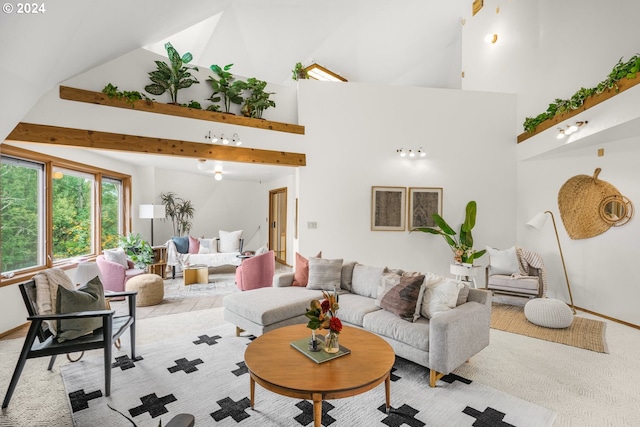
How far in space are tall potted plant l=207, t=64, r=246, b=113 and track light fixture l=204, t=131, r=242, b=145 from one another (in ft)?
1.51

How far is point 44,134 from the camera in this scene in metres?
3.81

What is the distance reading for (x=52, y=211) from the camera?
15.1 feet

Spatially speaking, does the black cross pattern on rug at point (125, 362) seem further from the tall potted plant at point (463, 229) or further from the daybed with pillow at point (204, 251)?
the tall potted plant at point (463, 229)

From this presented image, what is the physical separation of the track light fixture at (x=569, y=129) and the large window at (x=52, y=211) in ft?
24.2

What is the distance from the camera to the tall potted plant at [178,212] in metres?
7.95

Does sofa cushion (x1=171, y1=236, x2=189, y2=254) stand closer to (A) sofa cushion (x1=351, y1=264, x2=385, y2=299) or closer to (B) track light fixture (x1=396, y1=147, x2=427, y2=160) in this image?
(A) sofa cushion (x1=351, y1=264, x2=385, y2=299)

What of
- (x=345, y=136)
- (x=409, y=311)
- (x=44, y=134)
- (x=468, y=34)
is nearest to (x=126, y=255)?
(x=44, y=134)

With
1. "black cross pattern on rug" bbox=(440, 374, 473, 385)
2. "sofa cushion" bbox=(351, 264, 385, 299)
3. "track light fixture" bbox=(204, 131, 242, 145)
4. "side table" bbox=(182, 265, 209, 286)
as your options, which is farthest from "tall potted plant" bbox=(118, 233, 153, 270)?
"black cross pattern on rug" bbox=(440, 374, 473, 385)

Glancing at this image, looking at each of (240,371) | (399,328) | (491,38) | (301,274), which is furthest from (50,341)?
(491,38)

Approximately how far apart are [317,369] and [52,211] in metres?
4.77

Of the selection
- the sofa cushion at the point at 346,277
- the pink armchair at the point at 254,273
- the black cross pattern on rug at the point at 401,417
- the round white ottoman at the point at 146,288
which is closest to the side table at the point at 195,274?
the pink armchair at the point at 254,273

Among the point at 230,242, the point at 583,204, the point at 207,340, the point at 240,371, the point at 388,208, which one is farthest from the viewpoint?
the point at 230,242

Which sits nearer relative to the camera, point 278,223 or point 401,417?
point 401,417

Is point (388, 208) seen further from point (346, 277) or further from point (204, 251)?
point (204, 251)
